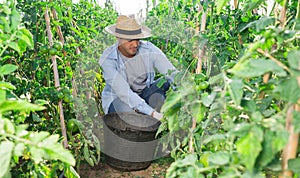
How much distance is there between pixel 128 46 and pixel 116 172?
965 mm

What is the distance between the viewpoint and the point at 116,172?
8.82 ft

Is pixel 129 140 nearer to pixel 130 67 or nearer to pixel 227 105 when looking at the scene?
pixel 130 67

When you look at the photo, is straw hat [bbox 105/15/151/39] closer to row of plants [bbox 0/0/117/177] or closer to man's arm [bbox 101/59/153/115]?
man's arm [bbox 101/59/153/115]

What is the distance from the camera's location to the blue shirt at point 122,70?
258 cm

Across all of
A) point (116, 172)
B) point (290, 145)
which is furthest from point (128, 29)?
point (290, 145)

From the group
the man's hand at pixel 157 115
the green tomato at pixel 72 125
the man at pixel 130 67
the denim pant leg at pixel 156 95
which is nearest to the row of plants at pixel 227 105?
the green tomato at pixel 72 125

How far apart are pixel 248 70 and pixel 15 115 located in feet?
2.83

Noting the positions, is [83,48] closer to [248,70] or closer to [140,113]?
[140,113]

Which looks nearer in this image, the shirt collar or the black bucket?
the black bucket

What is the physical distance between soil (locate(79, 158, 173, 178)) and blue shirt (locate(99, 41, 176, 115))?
44cm

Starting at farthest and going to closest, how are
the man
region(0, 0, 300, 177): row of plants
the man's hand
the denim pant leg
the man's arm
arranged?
the denim pant leg
the man
the man's arm
the man's hand
region(0, 0, 300, 177): row of plants

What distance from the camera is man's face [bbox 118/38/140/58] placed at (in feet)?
8.99

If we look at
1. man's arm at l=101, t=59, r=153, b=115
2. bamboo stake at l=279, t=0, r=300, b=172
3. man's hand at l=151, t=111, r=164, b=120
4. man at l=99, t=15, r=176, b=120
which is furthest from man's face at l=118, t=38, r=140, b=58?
bamboo stake at l=279, t=0, r=300, b=172

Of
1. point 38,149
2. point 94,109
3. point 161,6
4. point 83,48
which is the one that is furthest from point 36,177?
point 161,6
